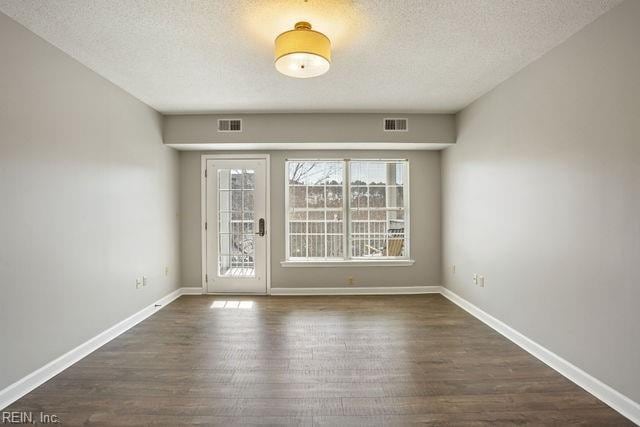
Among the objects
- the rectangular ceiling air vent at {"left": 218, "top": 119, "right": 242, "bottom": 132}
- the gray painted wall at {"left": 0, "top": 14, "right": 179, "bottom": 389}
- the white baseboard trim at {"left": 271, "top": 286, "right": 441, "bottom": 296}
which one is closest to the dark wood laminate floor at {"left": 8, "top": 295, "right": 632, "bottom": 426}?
the gray painted wall at {"left": 0, "top": 14, "right": 179, "bottom": 389}

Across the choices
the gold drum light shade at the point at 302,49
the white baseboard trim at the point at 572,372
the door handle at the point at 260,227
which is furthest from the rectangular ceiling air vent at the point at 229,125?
the white baseboard trim at the point at 572,372

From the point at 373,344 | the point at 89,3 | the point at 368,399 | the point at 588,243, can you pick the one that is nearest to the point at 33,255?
the point at 89,3

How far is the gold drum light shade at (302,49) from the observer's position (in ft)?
7.85

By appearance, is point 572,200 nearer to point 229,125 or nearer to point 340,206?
point 340,206

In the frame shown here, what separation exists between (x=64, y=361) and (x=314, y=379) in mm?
2061

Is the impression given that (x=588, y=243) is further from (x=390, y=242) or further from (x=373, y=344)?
(x=390, y=242)

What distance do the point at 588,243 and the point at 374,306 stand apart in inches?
104

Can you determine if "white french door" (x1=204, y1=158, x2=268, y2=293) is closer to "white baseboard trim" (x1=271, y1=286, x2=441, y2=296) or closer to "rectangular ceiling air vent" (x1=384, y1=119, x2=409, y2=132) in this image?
"white baseboard trim" (x1=271, y1=286, x2=441, y2=296)

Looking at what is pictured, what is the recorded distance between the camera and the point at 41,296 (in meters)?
2.59

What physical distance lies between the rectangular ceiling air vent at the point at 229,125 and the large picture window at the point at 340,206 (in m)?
1.00

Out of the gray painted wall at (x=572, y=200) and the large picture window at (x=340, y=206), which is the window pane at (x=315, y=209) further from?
the gray painted wall at (x=572, y=200)

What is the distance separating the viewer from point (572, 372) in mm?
2604

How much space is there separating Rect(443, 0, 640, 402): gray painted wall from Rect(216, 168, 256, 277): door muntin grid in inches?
127

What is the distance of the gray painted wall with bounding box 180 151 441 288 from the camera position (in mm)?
5254
